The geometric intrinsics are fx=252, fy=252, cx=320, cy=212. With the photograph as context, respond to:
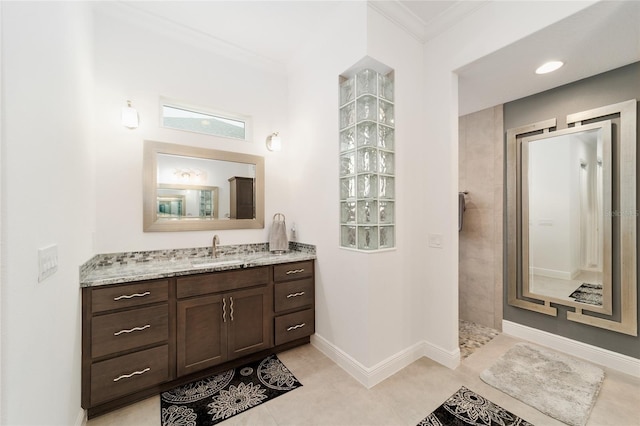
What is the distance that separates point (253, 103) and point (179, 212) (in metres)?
1.43

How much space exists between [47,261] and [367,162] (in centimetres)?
196

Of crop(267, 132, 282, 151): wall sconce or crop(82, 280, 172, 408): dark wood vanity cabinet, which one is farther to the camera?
crop(267, 132, 282, 151): wall sconce

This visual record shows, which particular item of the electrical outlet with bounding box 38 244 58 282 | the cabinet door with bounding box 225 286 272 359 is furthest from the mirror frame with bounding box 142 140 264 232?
the electrical outlet with bounding box 38 244 58 282

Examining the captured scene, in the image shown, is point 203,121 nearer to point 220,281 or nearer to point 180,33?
point 180,33

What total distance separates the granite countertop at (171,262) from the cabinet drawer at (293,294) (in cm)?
23

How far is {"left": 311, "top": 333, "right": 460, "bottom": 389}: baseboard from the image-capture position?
6.48 ft

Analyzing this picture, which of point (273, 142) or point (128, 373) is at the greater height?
point (273, 142)

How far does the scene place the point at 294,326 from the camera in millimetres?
2422

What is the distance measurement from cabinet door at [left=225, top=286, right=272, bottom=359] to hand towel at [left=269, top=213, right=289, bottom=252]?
589 mm

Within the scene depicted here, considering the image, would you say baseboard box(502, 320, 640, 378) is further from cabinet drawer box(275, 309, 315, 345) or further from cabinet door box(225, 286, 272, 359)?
cabinet door box(225, 286, 272, 359)

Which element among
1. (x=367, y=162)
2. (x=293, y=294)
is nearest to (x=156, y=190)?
(x=293, y=294)

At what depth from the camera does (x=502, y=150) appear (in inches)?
110

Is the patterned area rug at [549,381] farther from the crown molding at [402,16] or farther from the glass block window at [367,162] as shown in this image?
the crown molding at [402,16]

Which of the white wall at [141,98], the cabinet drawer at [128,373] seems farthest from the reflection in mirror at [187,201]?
the cabinet drawer at [128,373]
